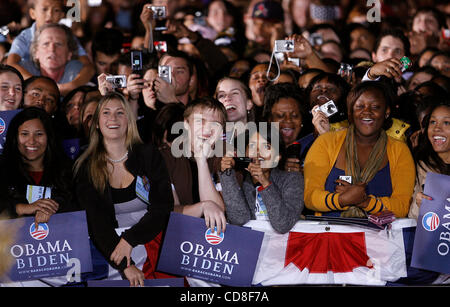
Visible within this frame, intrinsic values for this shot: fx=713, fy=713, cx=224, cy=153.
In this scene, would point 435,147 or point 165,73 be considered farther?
point 165,73

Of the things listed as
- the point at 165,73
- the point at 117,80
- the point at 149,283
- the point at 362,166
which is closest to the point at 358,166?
the point at 362,166

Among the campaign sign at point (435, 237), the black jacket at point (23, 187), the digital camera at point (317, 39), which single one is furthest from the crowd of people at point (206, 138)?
the digital camera at point (317, 39)

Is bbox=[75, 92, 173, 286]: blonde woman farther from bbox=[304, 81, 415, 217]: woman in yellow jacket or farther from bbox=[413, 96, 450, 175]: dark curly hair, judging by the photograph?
bbox=[413, 96, 450, 175]: dark curly hair

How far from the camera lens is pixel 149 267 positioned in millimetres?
4855

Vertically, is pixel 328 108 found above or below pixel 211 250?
above

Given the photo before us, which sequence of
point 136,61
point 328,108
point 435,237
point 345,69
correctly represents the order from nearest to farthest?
point 435,237 < point 328,108 < point 136,61 < point 345,69

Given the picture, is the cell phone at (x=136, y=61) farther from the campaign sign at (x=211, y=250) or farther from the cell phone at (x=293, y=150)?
the campaign sign at (x=211, y=250)

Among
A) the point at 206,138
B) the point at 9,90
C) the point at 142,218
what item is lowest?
the point at 142,218

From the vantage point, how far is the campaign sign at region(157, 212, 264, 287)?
4.70 meters

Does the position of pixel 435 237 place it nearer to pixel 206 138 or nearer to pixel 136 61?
pixel 206 138

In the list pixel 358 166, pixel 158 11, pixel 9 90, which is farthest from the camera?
pixel 158 11

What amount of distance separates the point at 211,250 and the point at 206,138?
903 millimetres

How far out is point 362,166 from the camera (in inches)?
199

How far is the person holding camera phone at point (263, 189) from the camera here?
4.71 meters
